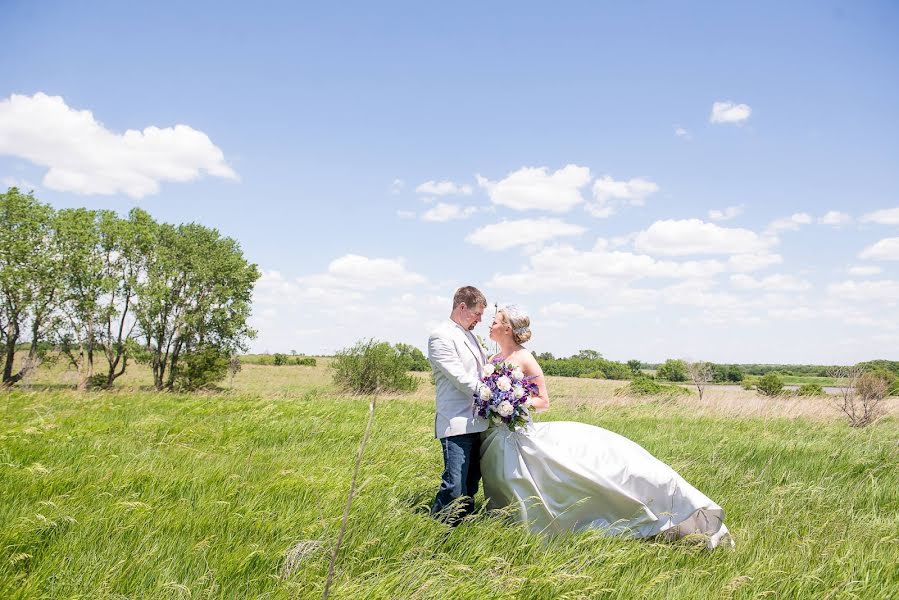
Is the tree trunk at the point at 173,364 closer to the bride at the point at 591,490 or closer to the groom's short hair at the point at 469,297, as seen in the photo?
the groom's short hair at the point at 469,297

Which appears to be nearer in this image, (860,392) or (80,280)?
(860,392)

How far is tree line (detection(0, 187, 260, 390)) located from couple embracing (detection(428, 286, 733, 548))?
31.8m

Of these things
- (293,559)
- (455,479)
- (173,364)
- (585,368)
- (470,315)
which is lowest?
(585,368)

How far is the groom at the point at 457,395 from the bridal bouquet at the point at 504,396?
10 cm

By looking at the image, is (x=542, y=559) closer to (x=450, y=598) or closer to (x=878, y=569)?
(x=450, y=598)

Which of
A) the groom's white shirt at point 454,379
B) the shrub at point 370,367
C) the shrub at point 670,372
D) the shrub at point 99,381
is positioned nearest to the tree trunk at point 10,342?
the shrub at point 99,381

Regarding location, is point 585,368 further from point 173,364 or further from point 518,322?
point 518,322

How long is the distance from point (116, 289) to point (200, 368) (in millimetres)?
7799

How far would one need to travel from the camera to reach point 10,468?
5.01 metres

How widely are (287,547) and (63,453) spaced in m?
3.85

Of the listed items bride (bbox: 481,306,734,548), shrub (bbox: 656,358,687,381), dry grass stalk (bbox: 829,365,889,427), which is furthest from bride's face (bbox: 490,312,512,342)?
shrub (bbox: 656,358,687,381)

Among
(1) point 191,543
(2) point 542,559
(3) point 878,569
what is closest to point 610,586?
(2) point 542,559

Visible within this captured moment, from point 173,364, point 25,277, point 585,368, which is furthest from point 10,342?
point 585,368

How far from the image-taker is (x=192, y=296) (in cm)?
3959
